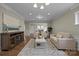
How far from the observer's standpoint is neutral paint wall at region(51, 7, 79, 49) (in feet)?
12.5

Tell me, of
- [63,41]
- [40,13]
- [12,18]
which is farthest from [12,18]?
[63,41]

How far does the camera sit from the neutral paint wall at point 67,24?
3.81 meters

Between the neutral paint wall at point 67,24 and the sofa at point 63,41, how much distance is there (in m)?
0.16

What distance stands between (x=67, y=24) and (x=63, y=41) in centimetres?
84

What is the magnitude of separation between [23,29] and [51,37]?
109 centimetres

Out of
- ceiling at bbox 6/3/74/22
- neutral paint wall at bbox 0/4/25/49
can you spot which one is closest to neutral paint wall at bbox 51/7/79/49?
ceiling at bbox 6/3/74/22

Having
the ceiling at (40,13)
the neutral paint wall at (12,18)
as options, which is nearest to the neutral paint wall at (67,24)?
the ceiling at (40,13)

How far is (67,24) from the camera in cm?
402

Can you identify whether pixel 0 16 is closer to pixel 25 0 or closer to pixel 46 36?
pixel 46 36

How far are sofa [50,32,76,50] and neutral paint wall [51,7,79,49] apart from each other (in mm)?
156

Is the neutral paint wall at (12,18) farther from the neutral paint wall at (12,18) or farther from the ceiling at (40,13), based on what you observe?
the ceiling at (40,13)

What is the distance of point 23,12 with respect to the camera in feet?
13.3

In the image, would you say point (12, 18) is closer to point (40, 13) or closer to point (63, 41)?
point (40, 13)

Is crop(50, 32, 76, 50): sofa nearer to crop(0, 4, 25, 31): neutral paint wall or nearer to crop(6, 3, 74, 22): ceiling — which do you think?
crop(6, 3, 74, 22): ceiling
